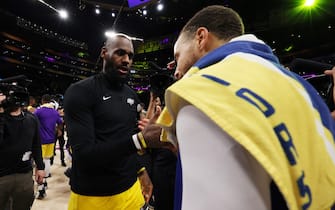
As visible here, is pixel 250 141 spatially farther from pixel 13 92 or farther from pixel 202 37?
pixel 13 92

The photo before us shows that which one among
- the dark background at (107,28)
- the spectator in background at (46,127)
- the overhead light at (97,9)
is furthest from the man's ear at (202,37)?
the overhead light at (97,9)

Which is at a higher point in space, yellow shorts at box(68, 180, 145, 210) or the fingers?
the fingers

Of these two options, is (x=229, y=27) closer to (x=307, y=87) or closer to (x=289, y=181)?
(x=307, y=87)

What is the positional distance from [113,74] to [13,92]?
1.42 metres

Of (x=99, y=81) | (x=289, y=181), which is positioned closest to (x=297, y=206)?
(x=289, y=181)

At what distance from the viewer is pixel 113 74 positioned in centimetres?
202

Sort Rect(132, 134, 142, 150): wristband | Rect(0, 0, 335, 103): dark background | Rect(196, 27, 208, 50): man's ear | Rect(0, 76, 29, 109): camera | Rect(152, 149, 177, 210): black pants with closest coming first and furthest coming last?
Rect(196, 27, 208, 50): man's ear, Rect(132, 134, 142, 150): wristband, Rect(0, 76, 29, 109): camera, Rect(152, 149, 177, 210): black pants, Rect(0, 0, 335, 103): dark background

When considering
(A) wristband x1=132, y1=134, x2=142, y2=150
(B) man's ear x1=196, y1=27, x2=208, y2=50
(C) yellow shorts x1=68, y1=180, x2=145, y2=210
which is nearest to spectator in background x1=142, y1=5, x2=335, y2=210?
(B) man's ear x1=196, y1=27, x2=208, y2=50

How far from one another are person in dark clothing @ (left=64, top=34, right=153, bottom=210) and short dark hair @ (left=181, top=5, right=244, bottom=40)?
2.53 ft

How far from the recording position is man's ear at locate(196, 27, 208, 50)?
89 cm

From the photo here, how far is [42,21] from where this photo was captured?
61.0 ft

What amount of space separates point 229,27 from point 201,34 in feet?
0.32

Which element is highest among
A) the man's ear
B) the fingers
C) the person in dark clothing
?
the man's ear

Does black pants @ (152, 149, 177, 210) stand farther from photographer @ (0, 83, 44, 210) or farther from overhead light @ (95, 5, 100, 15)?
overhead light @ (95, 5, 100, 15)
